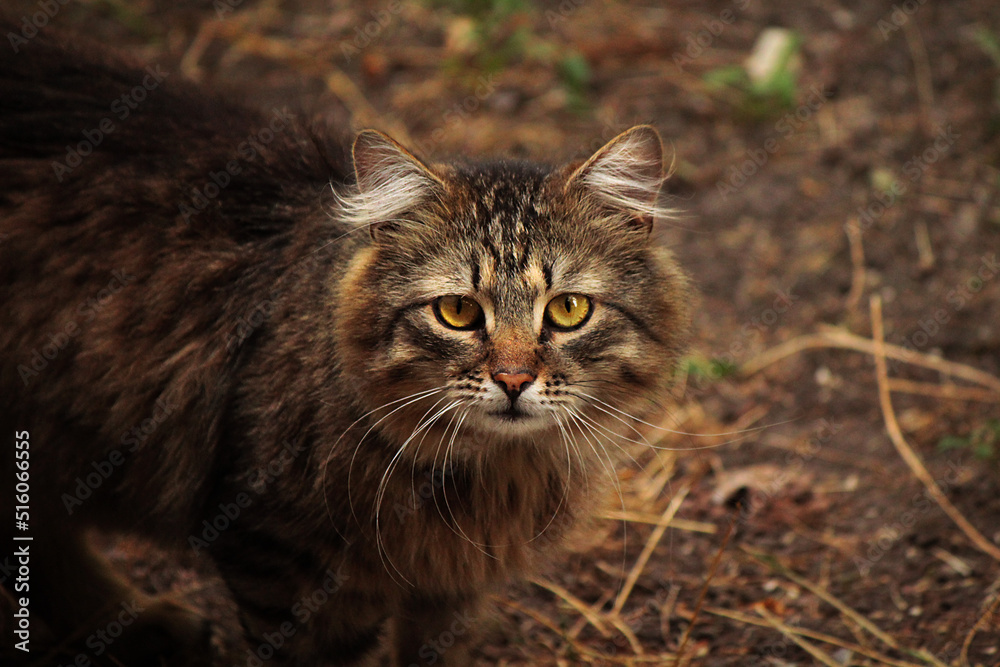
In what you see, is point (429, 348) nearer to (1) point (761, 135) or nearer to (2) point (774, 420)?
(2) point (774, 420)

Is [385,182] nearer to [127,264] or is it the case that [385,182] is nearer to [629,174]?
[629,174]

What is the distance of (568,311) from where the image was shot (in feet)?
7.54

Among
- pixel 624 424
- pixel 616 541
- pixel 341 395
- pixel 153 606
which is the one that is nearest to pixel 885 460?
pixel 616 541

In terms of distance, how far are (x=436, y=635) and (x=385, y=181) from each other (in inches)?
56.7

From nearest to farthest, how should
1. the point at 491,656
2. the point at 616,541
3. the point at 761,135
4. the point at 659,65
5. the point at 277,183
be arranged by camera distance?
the point at 277,183, the point at 491,656, the point at 616,541, the point at 761,135, the point at 659,65

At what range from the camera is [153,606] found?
10.2 ft

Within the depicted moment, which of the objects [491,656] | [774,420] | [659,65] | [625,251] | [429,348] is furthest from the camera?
[659,65]

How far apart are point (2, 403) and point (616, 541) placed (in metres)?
2.13

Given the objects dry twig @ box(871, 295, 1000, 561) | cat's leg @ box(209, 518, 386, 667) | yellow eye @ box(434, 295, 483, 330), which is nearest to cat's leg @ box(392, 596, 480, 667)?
cat's leg @ box(209, 518, 386, 667)

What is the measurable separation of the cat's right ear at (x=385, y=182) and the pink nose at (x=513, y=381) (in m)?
0.53

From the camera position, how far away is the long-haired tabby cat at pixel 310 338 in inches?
90.6

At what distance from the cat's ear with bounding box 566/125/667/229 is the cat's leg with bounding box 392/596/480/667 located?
1252 mm

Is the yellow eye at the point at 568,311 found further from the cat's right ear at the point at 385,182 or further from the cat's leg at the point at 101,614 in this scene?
the cat's leg at the point at 101,614

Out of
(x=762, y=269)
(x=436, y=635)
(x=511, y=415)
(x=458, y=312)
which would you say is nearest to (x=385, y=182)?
(x=458, y=312)
